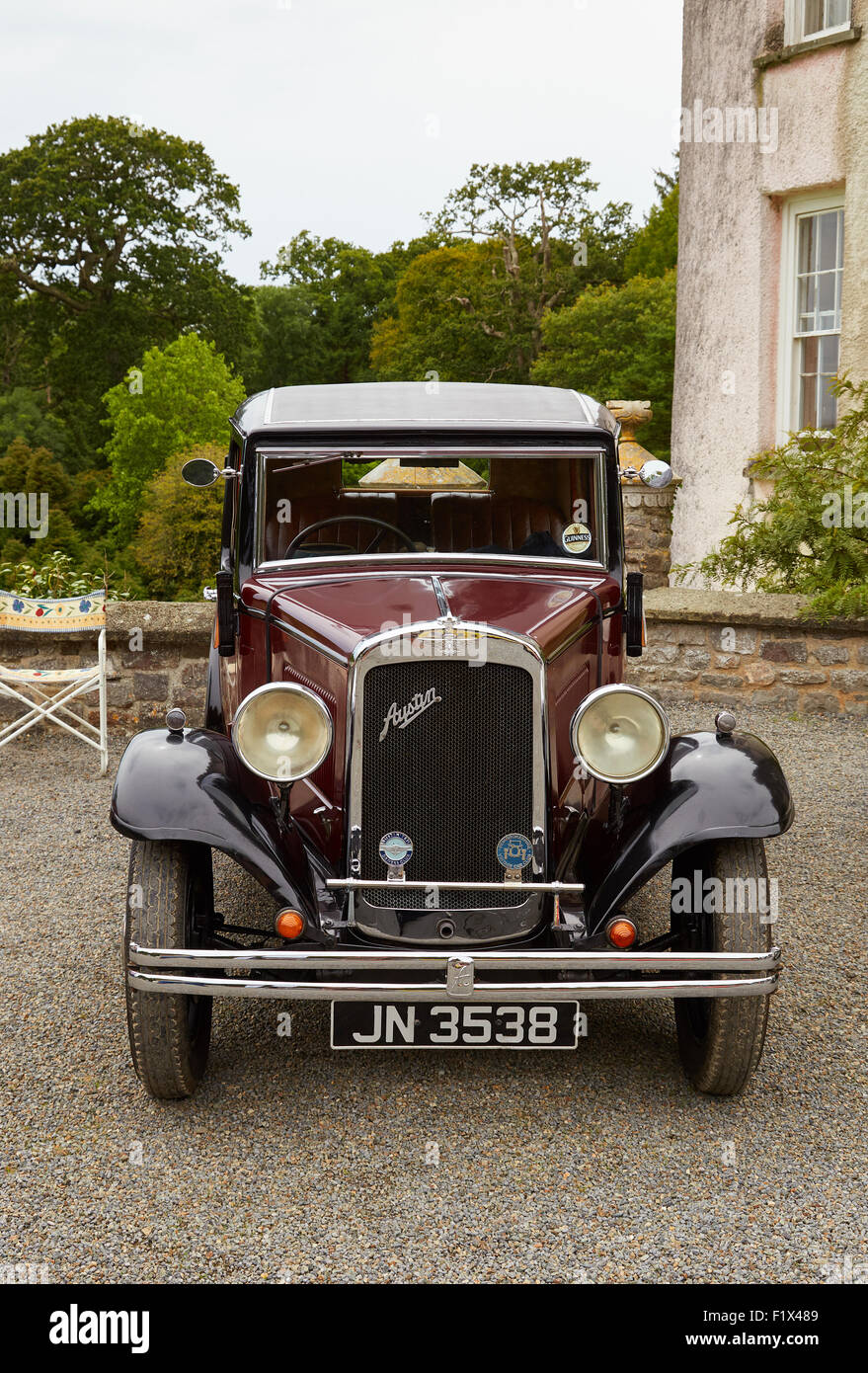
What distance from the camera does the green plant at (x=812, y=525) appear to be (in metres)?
Answer: 8.52

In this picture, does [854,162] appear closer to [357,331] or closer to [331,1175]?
[331,1175]

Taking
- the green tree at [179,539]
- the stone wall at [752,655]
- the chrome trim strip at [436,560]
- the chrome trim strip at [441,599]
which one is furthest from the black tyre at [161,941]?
the green tree at [179,539]

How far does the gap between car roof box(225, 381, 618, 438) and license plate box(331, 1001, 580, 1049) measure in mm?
1877

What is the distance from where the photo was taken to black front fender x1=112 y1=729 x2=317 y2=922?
10.7 feet

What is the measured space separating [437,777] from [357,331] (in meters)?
46.3

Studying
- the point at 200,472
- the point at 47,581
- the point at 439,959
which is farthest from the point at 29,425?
the point at 439,959

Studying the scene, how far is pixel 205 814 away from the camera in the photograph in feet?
10.8

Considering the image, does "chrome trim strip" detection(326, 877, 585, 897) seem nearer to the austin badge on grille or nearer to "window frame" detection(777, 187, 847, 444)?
the austin badge on grille

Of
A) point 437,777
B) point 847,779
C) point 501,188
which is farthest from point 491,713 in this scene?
point 501,188

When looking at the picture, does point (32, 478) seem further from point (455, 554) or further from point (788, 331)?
point (455, 554)

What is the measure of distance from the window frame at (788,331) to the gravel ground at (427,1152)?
827 centimetres

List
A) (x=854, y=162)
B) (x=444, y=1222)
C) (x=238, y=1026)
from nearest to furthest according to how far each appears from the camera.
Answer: (x=444, y=1222) → (x=238, y=1026) → (x=854, y=162)

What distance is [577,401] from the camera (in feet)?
14.4

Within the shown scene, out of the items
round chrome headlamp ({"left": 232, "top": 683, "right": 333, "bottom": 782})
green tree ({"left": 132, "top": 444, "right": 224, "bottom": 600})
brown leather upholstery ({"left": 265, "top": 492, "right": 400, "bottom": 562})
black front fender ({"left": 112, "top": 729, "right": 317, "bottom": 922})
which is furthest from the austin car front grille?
green tree ({"left": 132, "top": 444, "right": 224, "bottom": 600})
